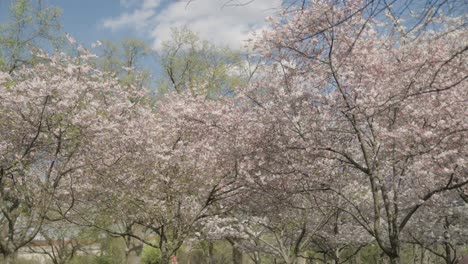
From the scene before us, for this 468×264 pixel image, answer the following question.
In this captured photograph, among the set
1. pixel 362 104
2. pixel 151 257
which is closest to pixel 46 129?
pixel 362 104

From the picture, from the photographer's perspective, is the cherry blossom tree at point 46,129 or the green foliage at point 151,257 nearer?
the cherry blossom tree at point 46,129

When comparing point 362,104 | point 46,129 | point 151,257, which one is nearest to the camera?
point 362,104

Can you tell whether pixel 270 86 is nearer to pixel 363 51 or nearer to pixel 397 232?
pixel 363 51

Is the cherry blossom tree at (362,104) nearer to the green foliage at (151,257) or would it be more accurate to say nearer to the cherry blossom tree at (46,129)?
the cherry blossom tree at (46,129)

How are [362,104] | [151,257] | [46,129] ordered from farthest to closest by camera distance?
[151,257]
[46,129]
[362,104]

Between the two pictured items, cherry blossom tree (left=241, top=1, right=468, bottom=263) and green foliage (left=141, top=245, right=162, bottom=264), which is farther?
green foliage (left=141, top=245, right=162, bottom=264)

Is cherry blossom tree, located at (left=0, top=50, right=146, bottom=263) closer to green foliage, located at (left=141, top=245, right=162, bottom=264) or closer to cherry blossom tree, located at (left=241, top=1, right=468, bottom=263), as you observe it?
cherry blossom tree, located at (left=241, top=1, right=468, bottom=263)

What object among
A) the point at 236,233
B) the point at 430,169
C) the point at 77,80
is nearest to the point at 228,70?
the point at 236,233

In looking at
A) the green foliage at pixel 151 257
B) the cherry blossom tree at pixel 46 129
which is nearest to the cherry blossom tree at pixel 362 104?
the cherry blossom tree at pixel 46 129

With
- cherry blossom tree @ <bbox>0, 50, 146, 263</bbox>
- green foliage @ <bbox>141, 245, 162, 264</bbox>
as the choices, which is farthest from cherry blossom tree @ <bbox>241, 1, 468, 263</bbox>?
green foliage @ <bbox>141, 245, 162, 264</bbox>

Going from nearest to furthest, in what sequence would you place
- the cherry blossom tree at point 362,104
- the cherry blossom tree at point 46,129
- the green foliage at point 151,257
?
the cherry blossom tree at point 362,104
the cherry blossom tree at point 46,129
the green foliage at point 151,257

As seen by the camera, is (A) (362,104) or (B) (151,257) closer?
(A) (362,104)

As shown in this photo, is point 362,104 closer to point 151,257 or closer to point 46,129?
point 46,129

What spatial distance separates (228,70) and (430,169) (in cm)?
2105
